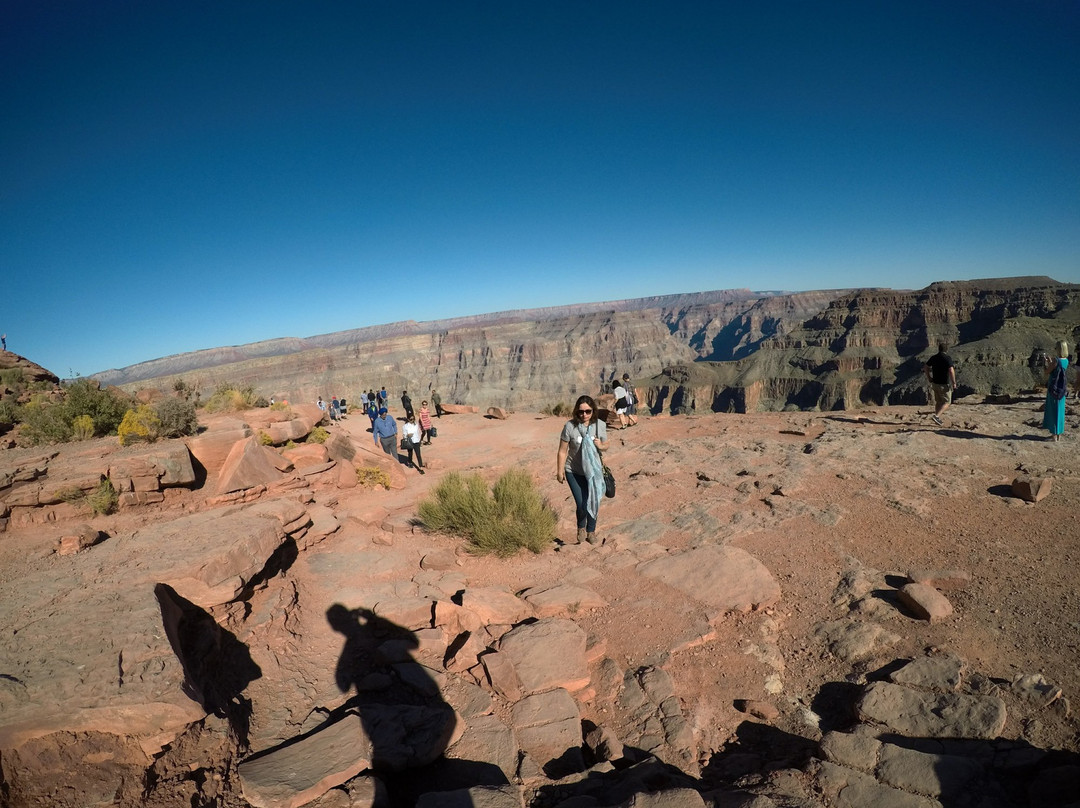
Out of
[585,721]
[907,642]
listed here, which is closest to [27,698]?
[585,721]

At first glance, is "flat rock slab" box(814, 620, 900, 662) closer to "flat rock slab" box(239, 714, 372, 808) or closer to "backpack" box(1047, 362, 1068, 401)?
"flat rock slab" box(239, 714, 372, 808)

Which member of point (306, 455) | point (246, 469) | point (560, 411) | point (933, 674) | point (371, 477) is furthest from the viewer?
point (560, 411)

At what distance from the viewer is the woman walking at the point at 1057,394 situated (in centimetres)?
753

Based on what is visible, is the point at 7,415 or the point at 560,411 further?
the point at 560,411

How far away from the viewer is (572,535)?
6.38 m

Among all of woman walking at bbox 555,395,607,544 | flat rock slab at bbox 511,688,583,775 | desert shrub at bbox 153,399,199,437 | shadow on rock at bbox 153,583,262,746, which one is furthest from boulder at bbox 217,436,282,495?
flat rock slab at bbox 511,688,583,775

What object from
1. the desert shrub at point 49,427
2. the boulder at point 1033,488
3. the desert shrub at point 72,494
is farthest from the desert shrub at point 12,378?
the boulder at point 1033,488

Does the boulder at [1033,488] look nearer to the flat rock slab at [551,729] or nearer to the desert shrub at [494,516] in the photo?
the desert shrub at [494,516]

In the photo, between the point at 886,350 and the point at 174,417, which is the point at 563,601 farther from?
the point at 886,350

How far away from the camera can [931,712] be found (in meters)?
2.83

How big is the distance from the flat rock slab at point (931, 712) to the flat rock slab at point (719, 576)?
1.39m

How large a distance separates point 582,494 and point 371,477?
4984 mm

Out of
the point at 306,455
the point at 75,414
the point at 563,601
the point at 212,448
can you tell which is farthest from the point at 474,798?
the point at 75,414

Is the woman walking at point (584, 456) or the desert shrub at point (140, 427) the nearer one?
the woman walking at point (584, 456)
